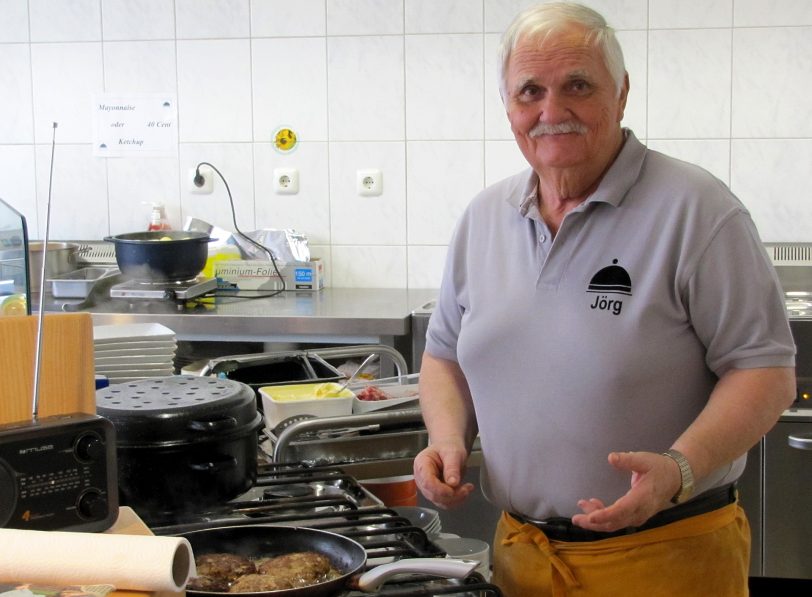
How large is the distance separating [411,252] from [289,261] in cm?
42

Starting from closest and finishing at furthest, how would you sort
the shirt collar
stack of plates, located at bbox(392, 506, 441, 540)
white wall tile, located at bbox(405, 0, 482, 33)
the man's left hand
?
the man's left hand, the shirt collar, stack of plates, located at bbox(392, 506, 441, 540), white wall tile, located at bbox(405, 0, 482, 33)

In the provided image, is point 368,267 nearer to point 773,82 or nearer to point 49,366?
point 773,82

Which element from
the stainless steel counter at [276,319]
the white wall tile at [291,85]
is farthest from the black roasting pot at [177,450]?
the white wall tile at [291,85]

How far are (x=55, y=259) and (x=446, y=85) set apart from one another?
145 cm

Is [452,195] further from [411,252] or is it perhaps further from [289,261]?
[289,261]

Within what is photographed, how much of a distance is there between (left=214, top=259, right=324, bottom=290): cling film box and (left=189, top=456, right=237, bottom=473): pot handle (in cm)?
221

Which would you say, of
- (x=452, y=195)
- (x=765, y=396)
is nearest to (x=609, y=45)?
(x=765, y=396)

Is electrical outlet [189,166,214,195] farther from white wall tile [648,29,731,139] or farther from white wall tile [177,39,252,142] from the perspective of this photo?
white wall tile [648,29,731,139]

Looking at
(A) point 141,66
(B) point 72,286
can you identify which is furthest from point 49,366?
(A) point 141,66

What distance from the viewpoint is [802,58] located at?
3.40 metres

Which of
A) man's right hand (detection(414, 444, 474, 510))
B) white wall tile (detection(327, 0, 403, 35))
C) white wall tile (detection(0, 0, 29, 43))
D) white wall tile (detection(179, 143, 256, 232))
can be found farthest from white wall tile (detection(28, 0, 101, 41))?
man's right hand (detection(414, 444, 474, 510))

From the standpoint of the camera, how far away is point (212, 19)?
3.67m

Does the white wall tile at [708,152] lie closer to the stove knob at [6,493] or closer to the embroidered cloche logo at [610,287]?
the embroidered cloche logo at [610,287]

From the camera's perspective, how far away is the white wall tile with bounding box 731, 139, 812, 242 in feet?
11.3
